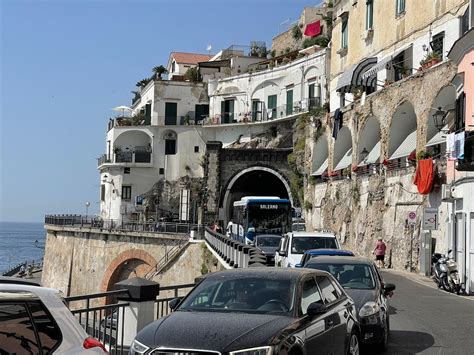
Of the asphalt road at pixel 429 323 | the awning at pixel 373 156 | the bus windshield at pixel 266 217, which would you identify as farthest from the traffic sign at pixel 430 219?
the bus windshield at pixel 266 217

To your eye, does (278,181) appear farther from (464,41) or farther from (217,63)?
(464,41)

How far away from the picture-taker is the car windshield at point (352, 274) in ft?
44.5

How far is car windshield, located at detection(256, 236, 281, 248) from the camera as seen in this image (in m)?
33.2

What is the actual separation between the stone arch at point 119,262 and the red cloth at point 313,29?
3137cm

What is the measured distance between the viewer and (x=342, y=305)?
10.2 m

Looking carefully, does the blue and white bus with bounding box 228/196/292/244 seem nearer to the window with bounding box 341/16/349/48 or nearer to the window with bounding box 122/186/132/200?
the window with bounding box 341/16/349/48

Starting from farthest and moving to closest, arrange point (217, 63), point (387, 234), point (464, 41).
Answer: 1. point (217, 63)
2. point (387, 234)
3. point (464, 41)

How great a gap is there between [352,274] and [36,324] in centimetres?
923

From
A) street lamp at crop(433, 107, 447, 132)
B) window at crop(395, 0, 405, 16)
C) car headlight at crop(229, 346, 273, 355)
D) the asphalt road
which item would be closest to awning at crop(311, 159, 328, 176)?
window at crop(395, 0, 405, 16)

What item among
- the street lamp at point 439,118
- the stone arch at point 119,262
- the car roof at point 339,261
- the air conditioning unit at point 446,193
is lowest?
the stone arch at point 119,262

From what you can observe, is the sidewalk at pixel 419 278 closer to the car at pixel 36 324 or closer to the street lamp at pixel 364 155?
the street lamp at pixel 364 155

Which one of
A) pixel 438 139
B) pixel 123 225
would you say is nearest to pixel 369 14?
pixel 438 139

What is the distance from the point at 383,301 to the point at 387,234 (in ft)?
68.6

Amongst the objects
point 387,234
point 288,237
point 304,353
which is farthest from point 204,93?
point 304,353
